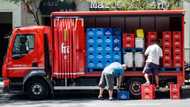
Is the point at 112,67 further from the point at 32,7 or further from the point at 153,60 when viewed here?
the point at 32,7

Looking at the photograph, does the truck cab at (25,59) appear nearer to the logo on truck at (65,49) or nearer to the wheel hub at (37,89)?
the wheel hub at (37,89)

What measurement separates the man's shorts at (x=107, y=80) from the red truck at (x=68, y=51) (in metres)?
0.51

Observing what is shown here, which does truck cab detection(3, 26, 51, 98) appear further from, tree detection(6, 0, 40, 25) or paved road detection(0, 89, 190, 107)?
tree detection(6, 0, 40, 25)

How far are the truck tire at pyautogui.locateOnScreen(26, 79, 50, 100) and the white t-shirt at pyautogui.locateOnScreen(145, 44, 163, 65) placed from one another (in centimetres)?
342

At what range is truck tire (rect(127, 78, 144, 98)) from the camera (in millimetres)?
21016

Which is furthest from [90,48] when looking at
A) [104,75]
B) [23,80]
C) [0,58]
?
[0,58]

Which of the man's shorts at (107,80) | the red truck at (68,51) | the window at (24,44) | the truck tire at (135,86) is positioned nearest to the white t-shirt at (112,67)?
the man's shorts at (107,80)

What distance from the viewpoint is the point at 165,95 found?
22.0 m

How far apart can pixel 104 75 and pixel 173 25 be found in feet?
9.45

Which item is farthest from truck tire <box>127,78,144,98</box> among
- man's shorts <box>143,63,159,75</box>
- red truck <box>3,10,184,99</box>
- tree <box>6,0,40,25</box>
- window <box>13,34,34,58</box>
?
tree <box>6,0,40,25</box>

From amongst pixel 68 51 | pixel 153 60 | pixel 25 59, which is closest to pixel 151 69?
pixel 153 60

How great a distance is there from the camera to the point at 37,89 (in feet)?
70.3

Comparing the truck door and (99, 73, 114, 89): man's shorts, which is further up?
the truck door

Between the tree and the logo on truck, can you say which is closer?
the logo on truck
